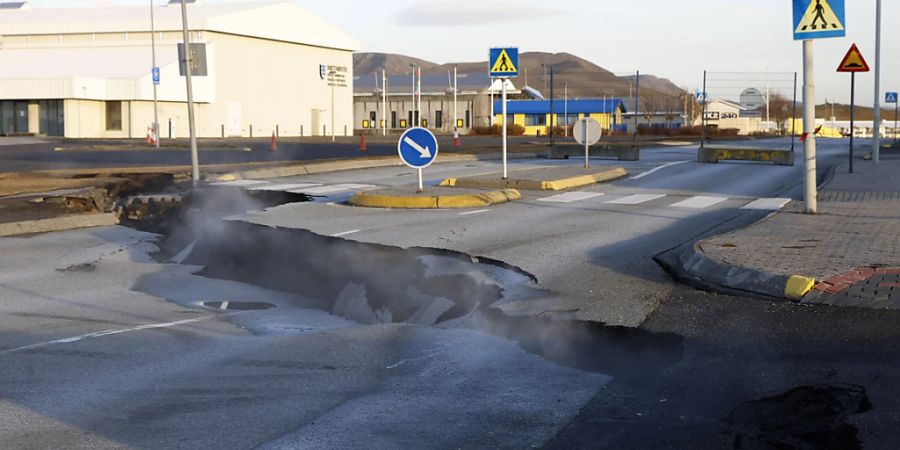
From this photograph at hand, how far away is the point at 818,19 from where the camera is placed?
13242 mm

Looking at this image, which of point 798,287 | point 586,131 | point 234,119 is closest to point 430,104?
point 234,119

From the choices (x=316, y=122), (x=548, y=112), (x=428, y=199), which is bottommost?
(x=428, y=199)

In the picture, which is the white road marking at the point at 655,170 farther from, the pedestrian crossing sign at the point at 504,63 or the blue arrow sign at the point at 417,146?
the blue arrow sign at the point at 417,146

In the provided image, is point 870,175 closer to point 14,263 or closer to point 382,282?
point 382,282

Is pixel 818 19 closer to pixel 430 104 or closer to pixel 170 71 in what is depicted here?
pixel 170 71

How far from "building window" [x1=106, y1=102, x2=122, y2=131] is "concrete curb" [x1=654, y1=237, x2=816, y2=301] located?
2551 inches

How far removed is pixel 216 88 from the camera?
7450 centimetres

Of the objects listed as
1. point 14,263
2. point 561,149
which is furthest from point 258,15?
point 14,263

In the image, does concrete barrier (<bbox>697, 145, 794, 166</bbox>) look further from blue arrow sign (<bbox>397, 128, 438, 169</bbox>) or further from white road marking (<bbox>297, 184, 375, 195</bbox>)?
blue arrow sign (<bbox>397, 128, 438, 169</bbox>)

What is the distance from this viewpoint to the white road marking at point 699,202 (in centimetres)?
1736

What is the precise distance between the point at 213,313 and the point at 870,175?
759 inches

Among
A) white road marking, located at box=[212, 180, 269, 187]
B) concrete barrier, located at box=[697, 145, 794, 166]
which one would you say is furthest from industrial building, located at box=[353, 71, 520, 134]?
white road marking, located at box=[212, 180, 269, 187]

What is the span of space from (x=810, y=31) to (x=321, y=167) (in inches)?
660

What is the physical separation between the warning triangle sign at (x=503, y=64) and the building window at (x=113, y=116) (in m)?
54.7
